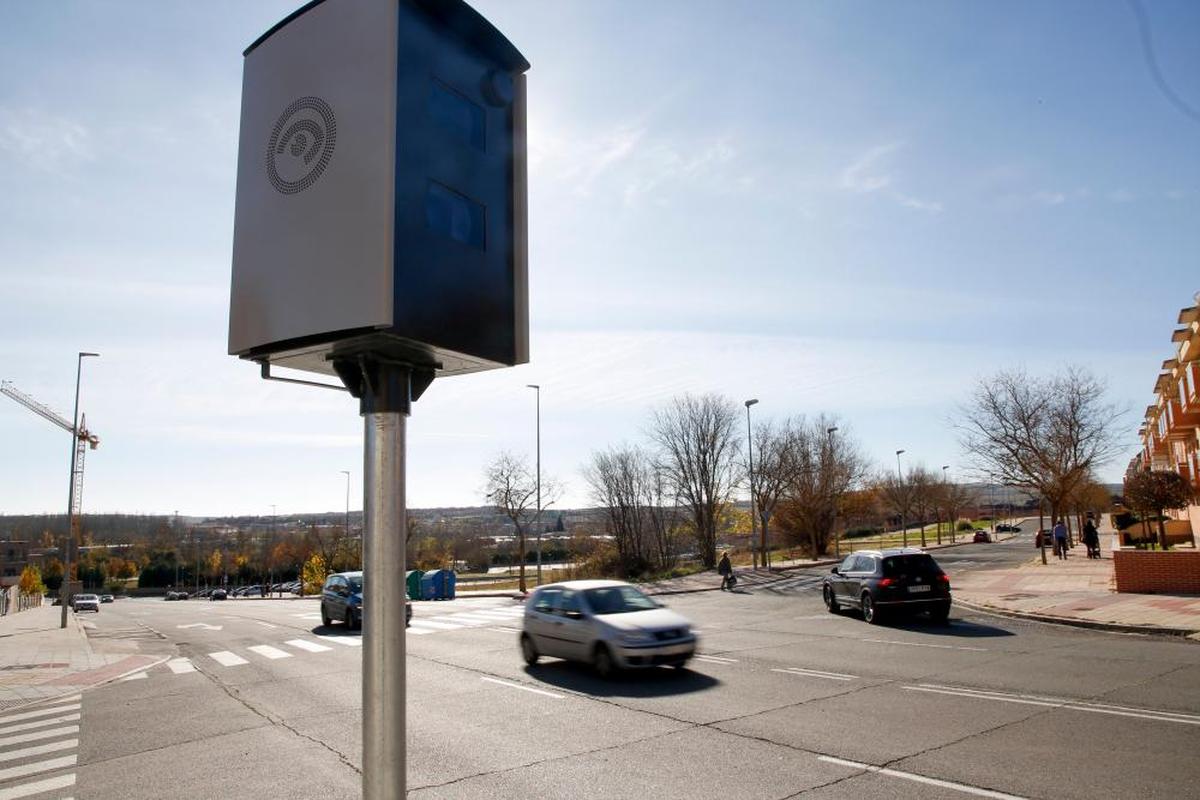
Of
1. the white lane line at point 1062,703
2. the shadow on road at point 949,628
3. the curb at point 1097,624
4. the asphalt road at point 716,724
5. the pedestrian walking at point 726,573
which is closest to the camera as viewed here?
the asphalt road at point 716,724

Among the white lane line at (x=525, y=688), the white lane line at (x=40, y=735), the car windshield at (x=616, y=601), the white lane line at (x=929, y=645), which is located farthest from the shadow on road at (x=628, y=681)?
the white lane line at (x=40, y=735)

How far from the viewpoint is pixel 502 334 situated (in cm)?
309

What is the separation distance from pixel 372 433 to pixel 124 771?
743 centimetres

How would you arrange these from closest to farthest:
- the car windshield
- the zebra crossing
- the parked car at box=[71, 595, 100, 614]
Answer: the zebra crossing < the car windshield < the parked car at box=[71, 595, 100, 614]

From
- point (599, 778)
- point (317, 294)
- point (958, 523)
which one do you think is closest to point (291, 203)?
point (317, 294)

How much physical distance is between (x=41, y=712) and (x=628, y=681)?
8.83 metres

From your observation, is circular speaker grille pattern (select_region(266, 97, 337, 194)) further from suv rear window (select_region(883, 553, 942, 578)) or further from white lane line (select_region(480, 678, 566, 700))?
suv rear window (select_region(883, 553, 942, 578))

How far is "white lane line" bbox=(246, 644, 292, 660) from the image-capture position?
17236 millimetres

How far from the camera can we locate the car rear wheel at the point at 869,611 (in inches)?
705

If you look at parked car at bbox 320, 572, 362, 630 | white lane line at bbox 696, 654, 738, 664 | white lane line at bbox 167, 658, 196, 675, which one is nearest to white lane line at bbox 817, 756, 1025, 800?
white lane line at bbox 696, 654, 738, 664

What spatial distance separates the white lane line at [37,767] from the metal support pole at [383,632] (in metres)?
7.48

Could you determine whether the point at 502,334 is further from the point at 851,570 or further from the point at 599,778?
the point at 851,570

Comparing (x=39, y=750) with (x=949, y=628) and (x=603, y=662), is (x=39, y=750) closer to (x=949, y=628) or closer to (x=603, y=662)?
(x=603, y=662)

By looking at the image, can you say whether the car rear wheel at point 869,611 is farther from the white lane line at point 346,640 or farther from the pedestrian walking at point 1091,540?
the pedestrian walking at point 1091,540
